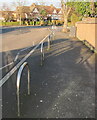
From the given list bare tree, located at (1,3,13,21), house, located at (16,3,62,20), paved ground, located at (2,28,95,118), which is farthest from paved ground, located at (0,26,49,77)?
bare tree, located at (1,3,13,21)

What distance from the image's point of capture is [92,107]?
146 inches

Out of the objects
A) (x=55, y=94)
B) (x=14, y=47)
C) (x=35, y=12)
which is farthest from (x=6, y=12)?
(x=55, y=94)

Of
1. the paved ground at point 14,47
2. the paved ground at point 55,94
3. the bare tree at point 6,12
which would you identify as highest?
the bare tree at point 6,12

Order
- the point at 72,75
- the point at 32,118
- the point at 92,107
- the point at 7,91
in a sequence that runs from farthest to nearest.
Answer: the point at 72,75, the point at 7,91, the point at 92,107, the point at 32,118

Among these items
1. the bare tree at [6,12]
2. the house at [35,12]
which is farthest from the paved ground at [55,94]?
the bare tree at [6,12]

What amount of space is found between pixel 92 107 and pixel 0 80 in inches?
126

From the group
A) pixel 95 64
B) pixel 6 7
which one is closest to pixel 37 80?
pixel 95 64

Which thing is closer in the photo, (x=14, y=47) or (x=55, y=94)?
(x=55, y=94)

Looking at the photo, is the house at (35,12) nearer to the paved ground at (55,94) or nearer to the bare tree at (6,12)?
the bare tree at (6,12)

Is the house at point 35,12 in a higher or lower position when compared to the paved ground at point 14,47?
higher

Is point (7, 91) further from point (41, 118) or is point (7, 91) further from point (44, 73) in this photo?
point (44, 73)

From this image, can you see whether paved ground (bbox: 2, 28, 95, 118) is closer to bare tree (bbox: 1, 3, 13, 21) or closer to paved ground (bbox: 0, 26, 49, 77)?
paved ground (bbox: 0, 26, 49, 77)

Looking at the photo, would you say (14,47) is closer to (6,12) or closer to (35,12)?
(6,12)

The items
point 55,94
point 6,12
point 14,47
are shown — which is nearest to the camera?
point 55,94
